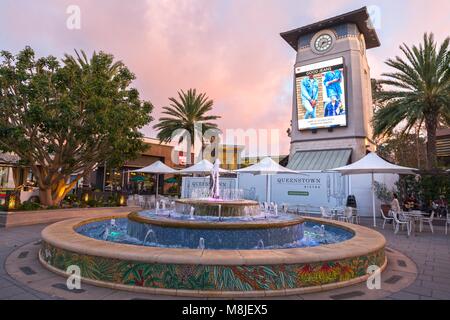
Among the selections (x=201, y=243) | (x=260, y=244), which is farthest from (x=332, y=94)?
(x=201, y=243)

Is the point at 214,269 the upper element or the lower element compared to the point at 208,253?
lower

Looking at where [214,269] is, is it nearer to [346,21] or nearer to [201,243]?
[201,243]

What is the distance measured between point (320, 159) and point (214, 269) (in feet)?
73.6

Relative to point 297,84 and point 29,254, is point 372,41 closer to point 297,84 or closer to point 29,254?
point 297,84

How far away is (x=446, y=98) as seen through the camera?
16.6m

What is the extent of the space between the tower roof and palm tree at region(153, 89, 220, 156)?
10985 mm

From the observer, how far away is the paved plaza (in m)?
4.71

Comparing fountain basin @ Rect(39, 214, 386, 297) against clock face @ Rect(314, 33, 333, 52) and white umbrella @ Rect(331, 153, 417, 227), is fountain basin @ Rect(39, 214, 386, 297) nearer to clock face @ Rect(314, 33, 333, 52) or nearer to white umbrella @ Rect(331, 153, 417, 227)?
white umbrella @ Rect(331, 153, 417, 227)

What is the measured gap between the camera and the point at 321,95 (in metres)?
27.2

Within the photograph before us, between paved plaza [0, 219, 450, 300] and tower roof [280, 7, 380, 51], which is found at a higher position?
tower roof [280, 7, 380, 51]

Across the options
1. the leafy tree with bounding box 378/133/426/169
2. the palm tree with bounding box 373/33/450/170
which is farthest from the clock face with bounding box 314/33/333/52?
the leafy tree with bounding box 378/133/426/169

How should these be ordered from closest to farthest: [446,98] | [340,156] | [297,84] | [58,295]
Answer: [58,295] → [446,98] → [340,156] → [297,84]
